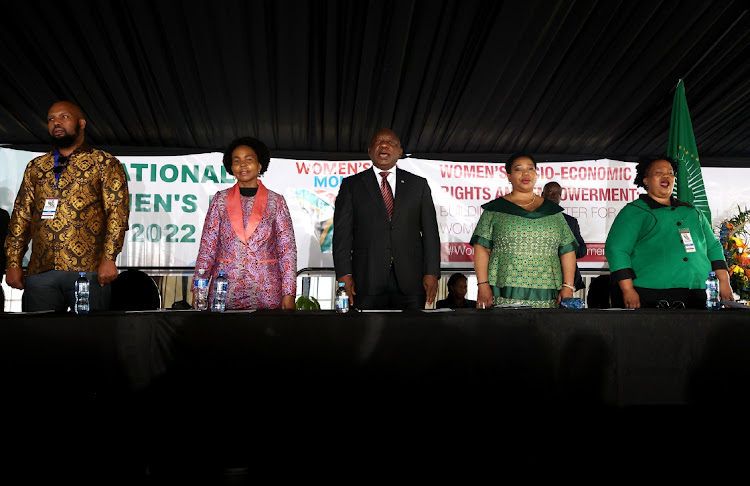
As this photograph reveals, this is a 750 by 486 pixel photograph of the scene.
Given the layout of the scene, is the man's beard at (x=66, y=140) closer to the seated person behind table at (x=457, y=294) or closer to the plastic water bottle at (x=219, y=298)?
the plastic water bottle at (x=219, y=298)

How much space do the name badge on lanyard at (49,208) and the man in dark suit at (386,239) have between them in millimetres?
1290

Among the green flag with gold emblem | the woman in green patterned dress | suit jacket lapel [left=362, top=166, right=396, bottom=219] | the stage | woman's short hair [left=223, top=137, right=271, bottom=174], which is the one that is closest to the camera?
the stage

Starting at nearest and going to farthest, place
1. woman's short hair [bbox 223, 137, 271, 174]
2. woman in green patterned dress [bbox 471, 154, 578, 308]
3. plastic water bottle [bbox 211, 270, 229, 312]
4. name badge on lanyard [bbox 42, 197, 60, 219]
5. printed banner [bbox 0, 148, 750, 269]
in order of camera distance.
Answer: plastic water bottle [bbox 211, 270, 229, 312] < name badge on lanyard [bbox 42, 197, 60, 219] < woman in green patterned dress [bbox 471, 154, 578, 308] < woman's short hair [bbox 223, 137, 271, 174] < printed banner [bbox 0, 148, 750, 269]

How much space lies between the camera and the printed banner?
181 inches

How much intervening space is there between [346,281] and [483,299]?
27.1 inches

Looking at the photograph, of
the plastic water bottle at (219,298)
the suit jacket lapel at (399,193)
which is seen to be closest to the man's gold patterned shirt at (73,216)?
the plastic water bottle at (219,298)

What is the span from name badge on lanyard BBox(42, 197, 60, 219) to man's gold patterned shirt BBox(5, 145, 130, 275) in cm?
4

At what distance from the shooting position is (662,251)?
2592 mm

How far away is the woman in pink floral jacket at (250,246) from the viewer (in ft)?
8.27

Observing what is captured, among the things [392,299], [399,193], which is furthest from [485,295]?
[399,193]

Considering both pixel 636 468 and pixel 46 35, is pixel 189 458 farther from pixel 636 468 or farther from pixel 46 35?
pixel 46 35

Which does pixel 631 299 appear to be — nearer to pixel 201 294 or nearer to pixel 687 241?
pixel 687 241

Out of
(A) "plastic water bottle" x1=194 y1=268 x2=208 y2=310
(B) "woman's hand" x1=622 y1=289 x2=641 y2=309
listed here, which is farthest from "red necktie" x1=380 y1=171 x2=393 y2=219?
(B) "woman's hand" x1=622 y1=289 x2=641 y2=309

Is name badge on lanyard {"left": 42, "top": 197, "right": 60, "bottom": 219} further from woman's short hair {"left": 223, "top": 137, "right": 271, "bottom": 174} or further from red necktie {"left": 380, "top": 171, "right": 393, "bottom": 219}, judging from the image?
red necktie {"left": 380, "top": 171, "right": 393, "bottom": 219}
